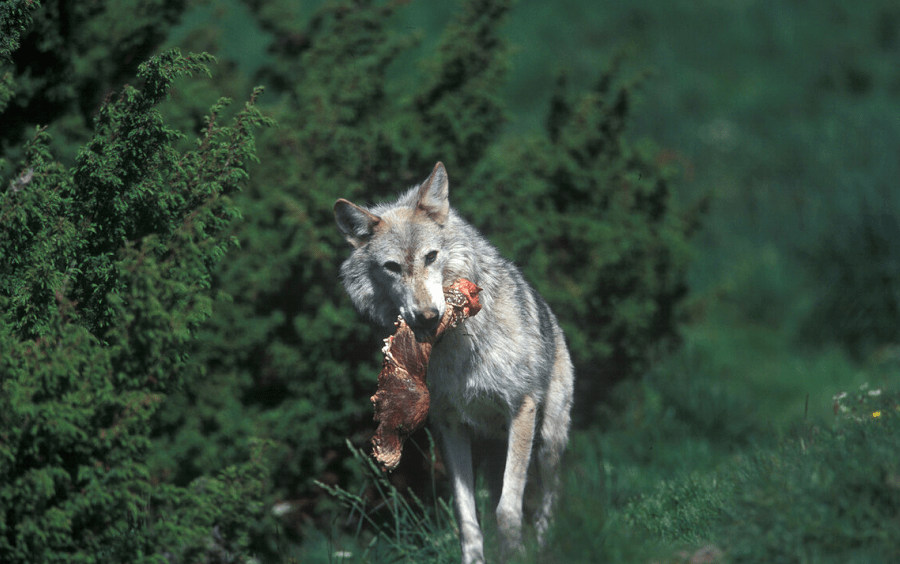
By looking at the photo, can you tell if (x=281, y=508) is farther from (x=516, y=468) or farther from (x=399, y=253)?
(x=399, y=253)

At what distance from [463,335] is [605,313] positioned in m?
3.70

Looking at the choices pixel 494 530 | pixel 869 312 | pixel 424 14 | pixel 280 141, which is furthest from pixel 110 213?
pixel 424 14

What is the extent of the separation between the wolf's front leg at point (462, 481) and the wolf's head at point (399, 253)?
0.79 meters

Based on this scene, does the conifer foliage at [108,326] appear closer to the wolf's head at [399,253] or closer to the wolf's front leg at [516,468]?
the wolf's head at [399,253]

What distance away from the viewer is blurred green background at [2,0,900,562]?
3.71 meters

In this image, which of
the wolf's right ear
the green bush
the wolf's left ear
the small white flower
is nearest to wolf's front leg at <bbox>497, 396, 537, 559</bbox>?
the wolf's left ear

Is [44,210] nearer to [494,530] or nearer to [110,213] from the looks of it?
[110,213]

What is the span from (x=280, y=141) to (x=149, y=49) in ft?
4.24

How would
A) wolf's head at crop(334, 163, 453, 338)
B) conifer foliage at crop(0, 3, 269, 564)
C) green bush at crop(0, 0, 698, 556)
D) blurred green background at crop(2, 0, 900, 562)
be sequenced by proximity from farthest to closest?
green bush at crop(0, 0, 698, 556) < wolf's head at crop(334, 163, 453, 338) < blurred green background at crop(2, 0, 900, 562) < conifer foliage at crop(0, 3, 269, 564)

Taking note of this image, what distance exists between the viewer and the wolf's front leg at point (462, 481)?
416cm

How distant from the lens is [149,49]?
244 inches

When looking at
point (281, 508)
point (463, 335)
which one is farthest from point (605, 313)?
point (463, 335)

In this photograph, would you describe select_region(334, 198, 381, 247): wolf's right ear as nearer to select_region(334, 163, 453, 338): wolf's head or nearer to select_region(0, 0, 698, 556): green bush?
select_region(334, 163, 453, 338): wolf's head

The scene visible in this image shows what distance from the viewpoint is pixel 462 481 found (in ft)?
14.9
